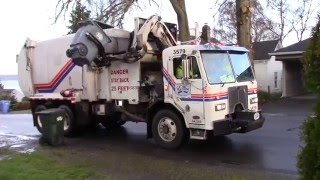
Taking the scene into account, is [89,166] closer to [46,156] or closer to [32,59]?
[46,156]

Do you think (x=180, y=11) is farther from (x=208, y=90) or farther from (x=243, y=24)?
(x=208, y=90)

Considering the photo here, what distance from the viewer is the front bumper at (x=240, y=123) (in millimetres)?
9969

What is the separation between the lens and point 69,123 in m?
13.2

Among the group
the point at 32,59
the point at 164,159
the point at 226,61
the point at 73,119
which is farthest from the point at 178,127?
the point at 32,59

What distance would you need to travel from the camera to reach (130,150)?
10891mm

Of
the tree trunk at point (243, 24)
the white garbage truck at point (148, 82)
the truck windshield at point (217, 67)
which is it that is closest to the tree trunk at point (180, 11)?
the tree trunk at point (243, 24)

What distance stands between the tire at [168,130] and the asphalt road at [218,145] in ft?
0.63

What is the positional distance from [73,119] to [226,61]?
5092mm

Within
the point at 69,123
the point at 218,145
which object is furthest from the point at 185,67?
the point at 69,123

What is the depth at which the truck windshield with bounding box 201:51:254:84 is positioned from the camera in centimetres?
1014

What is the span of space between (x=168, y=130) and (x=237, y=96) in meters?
1.80

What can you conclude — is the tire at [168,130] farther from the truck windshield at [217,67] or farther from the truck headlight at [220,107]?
the truck windshield at [217,67]

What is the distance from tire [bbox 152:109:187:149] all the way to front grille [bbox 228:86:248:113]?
123cm

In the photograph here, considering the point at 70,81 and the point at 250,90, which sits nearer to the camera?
the point at 250,90
